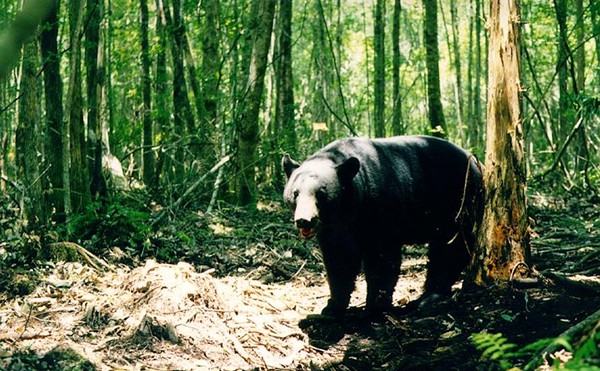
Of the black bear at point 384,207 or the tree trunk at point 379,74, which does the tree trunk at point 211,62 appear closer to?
the tree trunk at point 379,74

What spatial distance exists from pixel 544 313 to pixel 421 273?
8.77 ft

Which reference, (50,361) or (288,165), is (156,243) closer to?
(288,165)

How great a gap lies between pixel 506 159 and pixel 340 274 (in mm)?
1831

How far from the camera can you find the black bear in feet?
18.7

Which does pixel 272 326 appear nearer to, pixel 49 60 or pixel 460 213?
pixel 460 213

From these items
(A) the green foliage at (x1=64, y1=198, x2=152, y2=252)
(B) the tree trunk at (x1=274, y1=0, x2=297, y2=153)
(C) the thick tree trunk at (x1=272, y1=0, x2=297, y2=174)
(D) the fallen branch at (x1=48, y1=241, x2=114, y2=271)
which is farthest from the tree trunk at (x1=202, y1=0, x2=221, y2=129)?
(D) the fallen branch at (x1=48, y1=241, x2=114, y2=271)

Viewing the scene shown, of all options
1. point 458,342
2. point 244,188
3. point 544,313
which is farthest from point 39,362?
point 244,188

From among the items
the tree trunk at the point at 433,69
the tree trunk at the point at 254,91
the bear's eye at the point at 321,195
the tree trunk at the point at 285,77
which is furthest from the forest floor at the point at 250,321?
the tree trunk at the point at 285,77

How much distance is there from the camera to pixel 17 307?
5512 millimetres

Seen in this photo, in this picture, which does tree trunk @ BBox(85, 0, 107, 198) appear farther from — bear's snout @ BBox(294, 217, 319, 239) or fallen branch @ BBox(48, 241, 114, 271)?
bear's snout @ BBox(294, 217, 319, 239)

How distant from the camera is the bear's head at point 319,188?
5.42 metres

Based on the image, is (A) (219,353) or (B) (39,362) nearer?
(B) (39,362)

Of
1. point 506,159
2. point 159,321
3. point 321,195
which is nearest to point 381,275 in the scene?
point 321,195

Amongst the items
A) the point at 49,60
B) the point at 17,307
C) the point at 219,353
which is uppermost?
the point at 49,60
